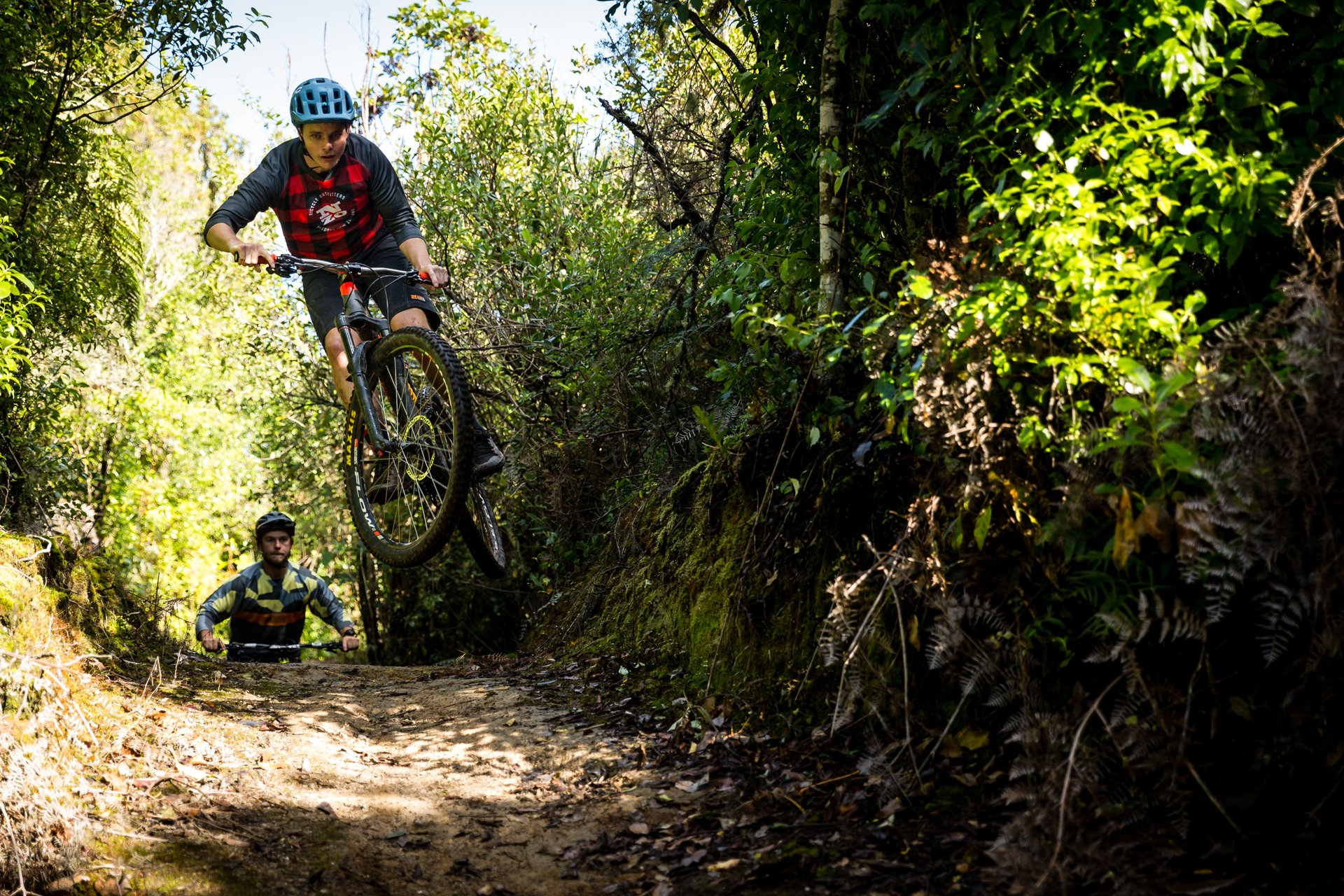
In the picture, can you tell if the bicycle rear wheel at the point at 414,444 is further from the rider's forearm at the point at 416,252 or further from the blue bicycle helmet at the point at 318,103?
the blue bicycle helmet at the point at 318,103

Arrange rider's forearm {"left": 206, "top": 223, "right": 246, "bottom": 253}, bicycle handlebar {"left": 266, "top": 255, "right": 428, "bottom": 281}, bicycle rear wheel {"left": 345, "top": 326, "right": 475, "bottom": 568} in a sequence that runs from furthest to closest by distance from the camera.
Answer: bicycle handlebar {"left": 266, "top": 255, "right": 428, "bottom": 281}, rider's forearm {"left": 206, "top": 223, "right": 246, "bottom": 253}, bicycle rear wheel {"left": 345, "top": 326, "right": 475, "bottom": 568}

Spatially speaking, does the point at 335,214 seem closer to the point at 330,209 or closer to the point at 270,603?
the point at 330,209

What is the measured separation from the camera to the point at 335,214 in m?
6.00

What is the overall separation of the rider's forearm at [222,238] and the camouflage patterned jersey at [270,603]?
3.52 m

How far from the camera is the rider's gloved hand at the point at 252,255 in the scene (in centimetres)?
532

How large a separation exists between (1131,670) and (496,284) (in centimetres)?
793

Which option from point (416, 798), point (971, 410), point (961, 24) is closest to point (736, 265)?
point (961, 24)

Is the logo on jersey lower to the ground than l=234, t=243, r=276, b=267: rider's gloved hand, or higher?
higher

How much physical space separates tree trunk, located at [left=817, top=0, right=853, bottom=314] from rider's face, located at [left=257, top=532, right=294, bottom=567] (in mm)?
5698

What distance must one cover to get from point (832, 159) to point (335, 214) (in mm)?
3380

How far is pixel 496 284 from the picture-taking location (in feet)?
31.3

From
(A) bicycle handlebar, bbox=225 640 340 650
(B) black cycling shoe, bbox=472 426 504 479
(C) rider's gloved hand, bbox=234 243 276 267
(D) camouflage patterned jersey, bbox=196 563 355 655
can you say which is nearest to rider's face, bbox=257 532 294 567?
(D) camouflage patterned jersey, bbox=196 563 355 655

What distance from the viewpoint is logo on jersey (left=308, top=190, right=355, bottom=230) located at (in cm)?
592

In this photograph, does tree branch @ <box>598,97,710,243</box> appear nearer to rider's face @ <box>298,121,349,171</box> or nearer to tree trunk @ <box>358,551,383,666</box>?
rider's face @ <box>298,121,349,171</box>
